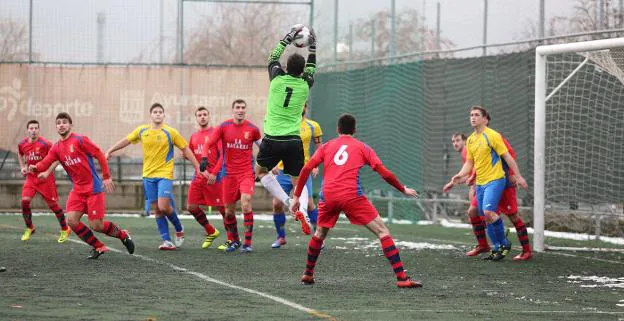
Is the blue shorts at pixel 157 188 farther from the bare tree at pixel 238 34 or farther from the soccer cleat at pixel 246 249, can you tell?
the bare tree at pixel 238 34

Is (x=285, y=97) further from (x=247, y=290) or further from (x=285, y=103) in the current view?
(x=247, y=290)

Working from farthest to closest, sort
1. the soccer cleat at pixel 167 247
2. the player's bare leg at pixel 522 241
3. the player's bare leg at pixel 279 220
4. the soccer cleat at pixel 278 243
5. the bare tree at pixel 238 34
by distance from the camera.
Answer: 1. the bare tree at pixel 238 34
2. the player's bare leg at pixel 279 220
3. the soccer cleat at pixel 278 243
4. the soccer cleat at pixel 167 247
5. the player's bare leg at pixel 522 241

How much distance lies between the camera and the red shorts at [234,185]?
16.5m

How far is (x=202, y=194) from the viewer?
59.0 ft

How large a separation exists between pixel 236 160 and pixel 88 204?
237 cm

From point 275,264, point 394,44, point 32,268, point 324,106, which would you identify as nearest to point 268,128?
point 275,264

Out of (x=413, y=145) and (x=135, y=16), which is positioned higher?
(x=135, y=16)

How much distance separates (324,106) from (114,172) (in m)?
5.14

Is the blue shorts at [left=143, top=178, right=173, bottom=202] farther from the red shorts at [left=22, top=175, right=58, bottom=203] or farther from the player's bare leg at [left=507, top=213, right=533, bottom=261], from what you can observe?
the player's bare leg at [left=507, top=213, right=533, bottom=261]

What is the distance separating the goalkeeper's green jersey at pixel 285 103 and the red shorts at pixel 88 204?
2.55 metres

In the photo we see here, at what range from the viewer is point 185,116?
92.7 ft

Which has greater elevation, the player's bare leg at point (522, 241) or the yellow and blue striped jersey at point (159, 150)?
the yellow and blue striped jersey at point (159, 150)

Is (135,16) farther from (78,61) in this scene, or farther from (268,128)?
(268,128)

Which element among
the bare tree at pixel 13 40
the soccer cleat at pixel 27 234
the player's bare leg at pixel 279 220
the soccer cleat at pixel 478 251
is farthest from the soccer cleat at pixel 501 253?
the bare tree at pixel 13 40
